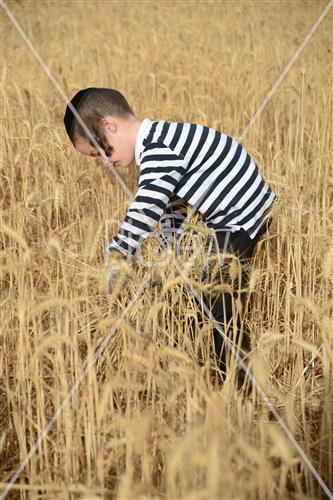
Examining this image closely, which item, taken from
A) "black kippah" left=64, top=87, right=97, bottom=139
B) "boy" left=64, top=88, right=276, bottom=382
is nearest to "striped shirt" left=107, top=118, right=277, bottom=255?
"boy" left=64, top=88, right=276, bottom=382

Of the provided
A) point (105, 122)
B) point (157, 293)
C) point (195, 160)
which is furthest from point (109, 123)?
point (157, 293)

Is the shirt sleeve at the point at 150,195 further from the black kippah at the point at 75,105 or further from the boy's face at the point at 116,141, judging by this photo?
the black kippah at the point at 75,105

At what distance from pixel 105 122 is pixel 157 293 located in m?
0.47

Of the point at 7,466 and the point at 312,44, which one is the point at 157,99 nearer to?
the point at 312,44

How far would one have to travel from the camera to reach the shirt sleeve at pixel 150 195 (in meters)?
1.61

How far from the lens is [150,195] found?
1637 mm

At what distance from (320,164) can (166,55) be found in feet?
5.80

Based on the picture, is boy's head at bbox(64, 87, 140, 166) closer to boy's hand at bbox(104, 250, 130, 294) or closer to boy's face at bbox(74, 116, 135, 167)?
boy's face at bbox(74, 116, 135, 167)

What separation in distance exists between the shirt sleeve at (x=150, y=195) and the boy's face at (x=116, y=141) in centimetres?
8

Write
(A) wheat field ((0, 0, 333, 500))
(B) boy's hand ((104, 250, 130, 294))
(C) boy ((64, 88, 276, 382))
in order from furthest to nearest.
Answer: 1. (C) boy ((64, 88, 276, 382))
2. (B) boy's hand ((104, 250, 130, 294))
3. (A) wheat field ((0, 0, 333, 500))

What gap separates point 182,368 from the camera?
3.68 feet

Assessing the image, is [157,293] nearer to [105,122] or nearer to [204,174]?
[204,174]

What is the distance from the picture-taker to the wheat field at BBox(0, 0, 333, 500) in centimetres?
113

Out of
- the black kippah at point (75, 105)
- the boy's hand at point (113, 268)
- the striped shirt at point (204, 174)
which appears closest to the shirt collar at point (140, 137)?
the striped shirt at point (204, 174)
